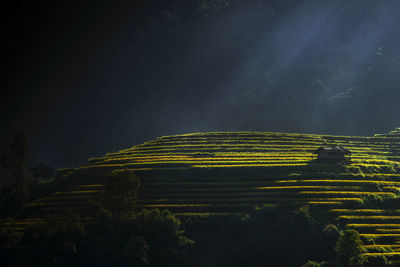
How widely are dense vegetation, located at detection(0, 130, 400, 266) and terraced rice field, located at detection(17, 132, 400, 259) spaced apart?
22cm

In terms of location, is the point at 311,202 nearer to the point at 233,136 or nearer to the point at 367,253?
the point at 367,253

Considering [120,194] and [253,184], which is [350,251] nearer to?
[253,184]

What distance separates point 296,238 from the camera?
254 feet

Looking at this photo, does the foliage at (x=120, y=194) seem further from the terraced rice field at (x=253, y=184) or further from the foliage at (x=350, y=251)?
the foliage at (x=350, y=251)

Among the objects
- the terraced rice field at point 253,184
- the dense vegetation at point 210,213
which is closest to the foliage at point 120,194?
the dense vegetation at point 210,213

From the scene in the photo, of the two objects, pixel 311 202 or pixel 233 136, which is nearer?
pixel 311 202

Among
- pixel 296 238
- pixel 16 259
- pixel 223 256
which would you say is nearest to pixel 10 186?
pixel 16 259

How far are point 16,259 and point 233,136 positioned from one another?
2475 inches

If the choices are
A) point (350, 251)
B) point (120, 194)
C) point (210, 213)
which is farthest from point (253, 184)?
point (350, 251)

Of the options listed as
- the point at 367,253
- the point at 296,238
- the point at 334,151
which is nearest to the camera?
the point at 367,253

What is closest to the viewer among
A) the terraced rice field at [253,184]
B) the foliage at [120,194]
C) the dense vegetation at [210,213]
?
the dense vegetation at [210,213]

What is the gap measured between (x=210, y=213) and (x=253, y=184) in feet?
42.7

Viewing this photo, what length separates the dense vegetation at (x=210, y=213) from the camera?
75.1m

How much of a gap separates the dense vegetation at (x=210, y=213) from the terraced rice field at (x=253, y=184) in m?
0.22
